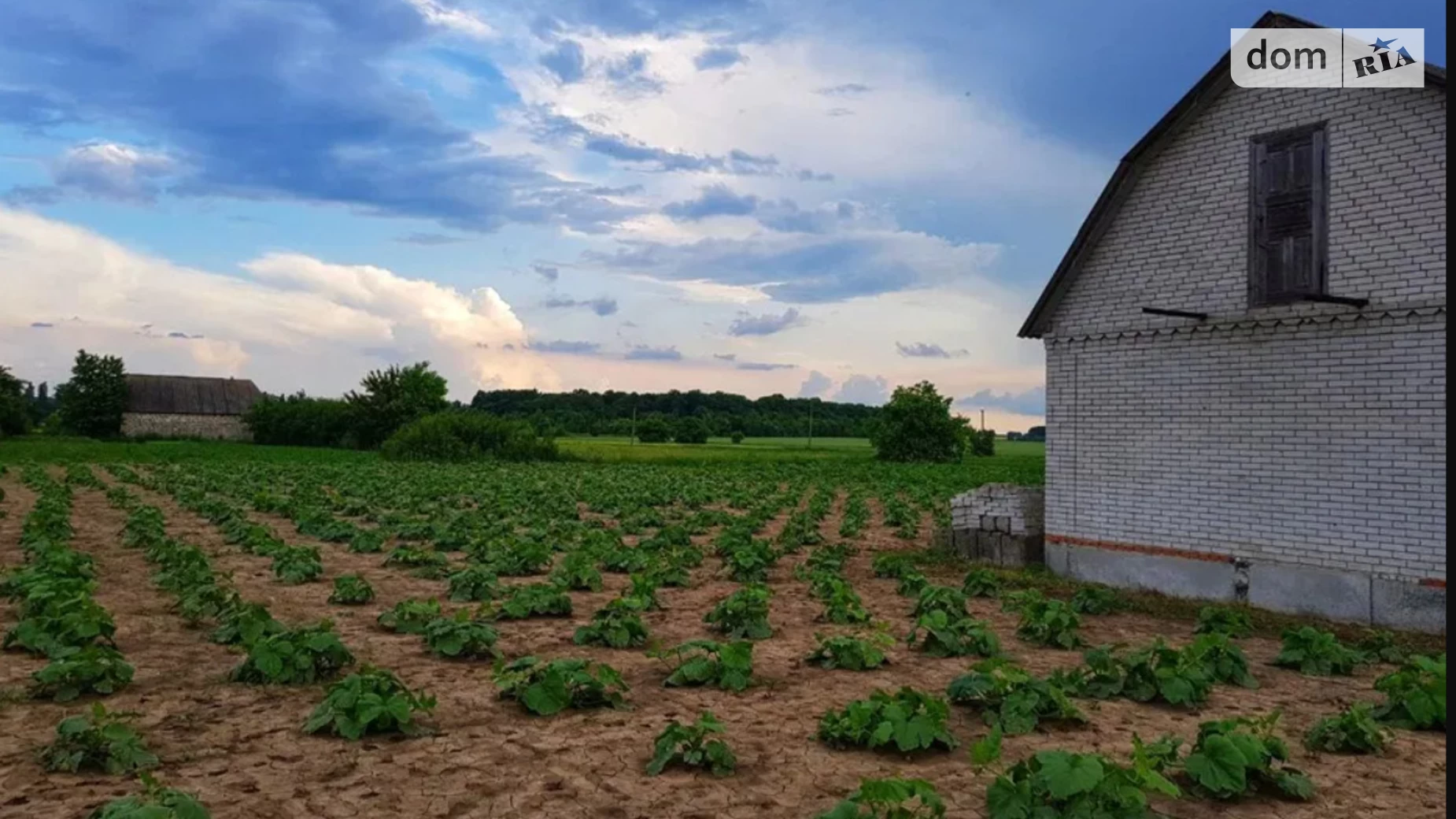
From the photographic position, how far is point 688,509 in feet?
83.3

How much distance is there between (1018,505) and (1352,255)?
225 inches

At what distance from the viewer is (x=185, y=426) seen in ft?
256

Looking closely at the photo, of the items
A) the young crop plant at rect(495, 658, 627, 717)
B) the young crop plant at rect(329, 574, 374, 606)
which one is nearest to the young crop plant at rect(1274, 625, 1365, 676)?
the young crop plant at rect(495, 658, 627, 717)

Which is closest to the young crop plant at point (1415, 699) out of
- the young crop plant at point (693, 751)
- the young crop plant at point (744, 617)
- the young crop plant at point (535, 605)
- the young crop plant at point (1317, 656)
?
the young crop plant at point (1317, 656)

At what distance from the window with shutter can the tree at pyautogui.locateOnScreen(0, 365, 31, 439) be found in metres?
71.8

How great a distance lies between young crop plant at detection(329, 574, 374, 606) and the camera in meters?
11.5

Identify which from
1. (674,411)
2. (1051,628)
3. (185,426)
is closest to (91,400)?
(185,426)

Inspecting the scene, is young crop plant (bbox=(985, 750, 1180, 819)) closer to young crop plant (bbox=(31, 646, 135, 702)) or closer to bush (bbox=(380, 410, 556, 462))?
young crop plant (bbox=(31, 646, 135, 702))

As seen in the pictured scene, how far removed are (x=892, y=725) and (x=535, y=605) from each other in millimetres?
5506

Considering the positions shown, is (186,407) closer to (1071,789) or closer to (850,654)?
(850,654)

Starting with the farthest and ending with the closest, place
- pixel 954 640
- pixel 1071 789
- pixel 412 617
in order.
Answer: pixel 412 617 → pixel 954 640 → pixel 1071 789

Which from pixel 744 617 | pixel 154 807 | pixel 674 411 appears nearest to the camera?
pixel 154 807

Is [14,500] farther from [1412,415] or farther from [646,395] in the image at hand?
[646,395]

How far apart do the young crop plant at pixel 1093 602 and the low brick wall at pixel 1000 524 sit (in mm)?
2808
